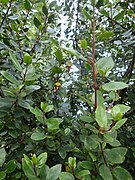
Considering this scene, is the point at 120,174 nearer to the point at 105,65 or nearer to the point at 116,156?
the point at 116,156

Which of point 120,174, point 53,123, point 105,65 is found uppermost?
point 105,65

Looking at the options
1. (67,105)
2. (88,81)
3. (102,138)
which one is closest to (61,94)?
(67,105)

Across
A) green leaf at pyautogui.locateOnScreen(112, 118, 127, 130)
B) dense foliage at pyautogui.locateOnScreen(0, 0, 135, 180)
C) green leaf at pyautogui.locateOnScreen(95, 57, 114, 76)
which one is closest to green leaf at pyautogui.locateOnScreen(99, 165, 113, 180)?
dense foliage at pyautogui.locateOnScreen(0, 0, 135, 180)

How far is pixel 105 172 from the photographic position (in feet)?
1.88

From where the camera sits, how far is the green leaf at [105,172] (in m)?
0.57

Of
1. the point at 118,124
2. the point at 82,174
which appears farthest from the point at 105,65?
the point at 82,174

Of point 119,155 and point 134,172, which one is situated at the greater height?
point 119,155

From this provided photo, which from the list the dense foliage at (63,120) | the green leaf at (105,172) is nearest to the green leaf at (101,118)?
the dense foliage at (63,120)

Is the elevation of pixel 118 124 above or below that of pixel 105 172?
above

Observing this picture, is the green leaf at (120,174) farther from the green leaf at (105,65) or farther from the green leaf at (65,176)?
the green leaf at (105,65)

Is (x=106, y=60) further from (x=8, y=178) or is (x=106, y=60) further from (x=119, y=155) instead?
(x=8, y=178)

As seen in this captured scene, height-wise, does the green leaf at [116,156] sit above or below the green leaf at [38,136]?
below

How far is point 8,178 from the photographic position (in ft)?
2.40

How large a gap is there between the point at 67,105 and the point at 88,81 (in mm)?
171
